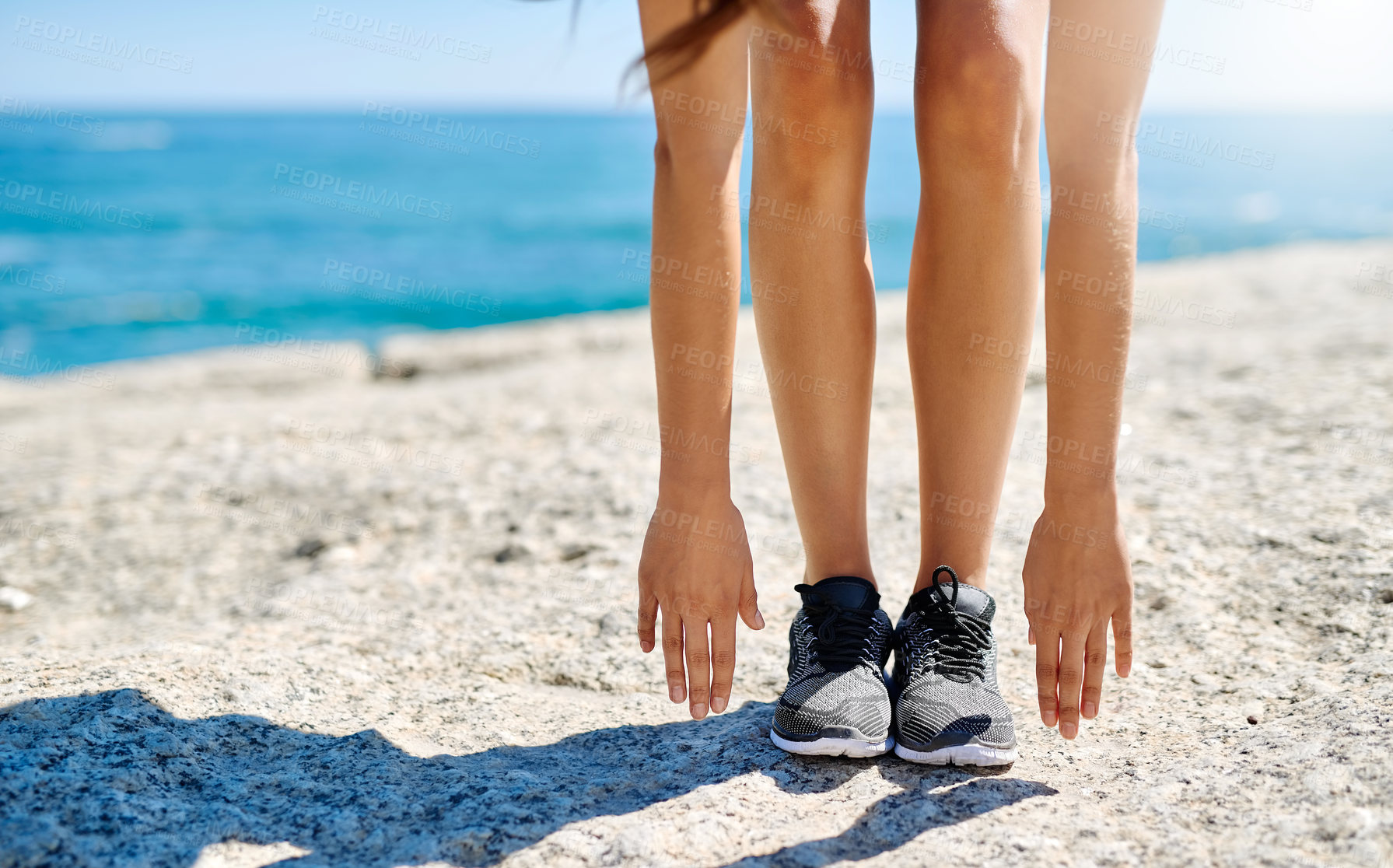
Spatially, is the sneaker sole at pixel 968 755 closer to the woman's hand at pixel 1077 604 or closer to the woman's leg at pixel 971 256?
the woman's hand at pixel 1077 604

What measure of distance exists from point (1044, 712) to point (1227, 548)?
1.02 m

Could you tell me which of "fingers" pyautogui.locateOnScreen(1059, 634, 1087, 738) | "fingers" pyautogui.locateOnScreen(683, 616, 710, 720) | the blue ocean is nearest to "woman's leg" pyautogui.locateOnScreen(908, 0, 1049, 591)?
"fingers" pyautogui.locateOnScreen(1059, 634, 1087, 738)

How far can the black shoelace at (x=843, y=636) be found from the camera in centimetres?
154

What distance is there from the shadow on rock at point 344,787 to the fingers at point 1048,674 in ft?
0.41

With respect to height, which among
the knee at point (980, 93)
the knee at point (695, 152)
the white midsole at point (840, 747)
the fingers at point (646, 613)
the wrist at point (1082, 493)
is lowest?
the white midsole at point (840, 747)

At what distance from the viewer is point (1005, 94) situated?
139cm

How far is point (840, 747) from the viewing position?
1436 millimetres

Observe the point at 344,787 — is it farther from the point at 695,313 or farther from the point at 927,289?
the point at 927,289

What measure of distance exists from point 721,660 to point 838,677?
7.6 inches

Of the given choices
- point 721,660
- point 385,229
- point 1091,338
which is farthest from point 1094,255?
point 385,229

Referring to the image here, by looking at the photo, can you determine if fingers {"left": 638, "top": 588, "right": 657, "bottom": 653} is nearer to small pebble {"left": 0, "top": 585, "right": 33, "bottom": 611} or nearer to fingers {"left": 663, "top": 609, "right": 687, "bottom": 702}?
fingers {"left": 663, "top": 609, "right": 687, "bottom": 702}

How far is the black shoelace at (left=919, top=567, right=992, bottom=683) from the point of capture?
1518 mm

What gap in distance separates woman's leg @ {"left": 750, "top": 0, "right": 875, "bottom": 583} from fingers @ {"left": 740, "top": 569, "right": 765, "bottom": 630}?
0.18 meters

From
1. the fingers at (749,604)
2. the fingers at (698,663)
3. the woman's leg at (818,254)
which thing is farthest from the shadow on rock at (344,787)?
the woman's leg at (818,254)
